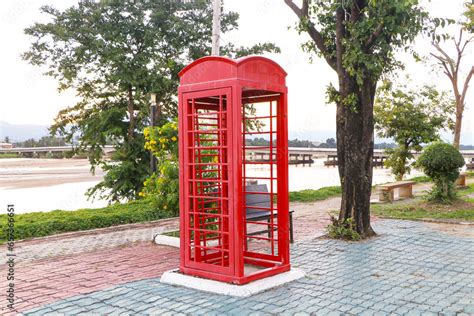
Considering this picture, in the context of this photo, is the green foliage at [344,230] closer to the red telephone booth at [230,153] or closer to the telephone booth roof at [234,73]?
the red telephone booth at [230,153]

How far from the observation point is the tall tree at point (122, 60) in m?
17.5

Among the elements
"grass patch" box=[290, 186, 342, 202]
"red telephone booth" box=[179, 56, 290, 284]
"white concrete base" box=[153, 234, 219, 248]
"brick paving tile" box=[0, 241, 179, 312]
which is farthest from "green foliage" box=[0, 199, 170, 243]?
"grass patch" box=[290, 186, 342, 202]

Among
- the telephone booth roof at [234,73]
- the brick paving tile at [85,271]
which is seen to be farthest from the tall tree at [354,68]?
the brick paving tile at [85,271]

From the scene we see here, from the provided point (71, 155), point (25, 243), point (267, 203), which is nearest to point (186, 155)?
point (267, 203)

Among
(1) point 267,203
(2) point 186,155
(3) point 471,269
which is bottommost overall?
(3) point 471,269

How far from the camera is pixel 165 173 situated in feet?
30.9

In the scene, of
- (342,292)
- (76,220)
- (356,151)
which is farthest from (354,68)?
(76,220)

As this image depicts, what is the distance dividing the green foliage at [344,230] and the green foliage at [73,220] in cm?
376

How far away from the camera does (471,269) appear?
698 centimetres

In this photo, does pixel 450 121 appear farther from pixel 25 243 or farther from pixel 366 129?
pixel 25 243

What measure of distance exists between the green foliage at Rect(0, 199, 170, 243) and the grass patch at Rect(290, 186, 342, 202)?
5538mm

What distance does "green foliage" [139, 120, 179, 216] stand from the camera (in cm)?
928

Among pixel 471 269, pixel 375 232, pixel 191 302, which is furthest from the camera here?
pixel 375 232

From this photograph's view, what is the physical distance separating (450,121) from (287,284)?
21.9 meters
